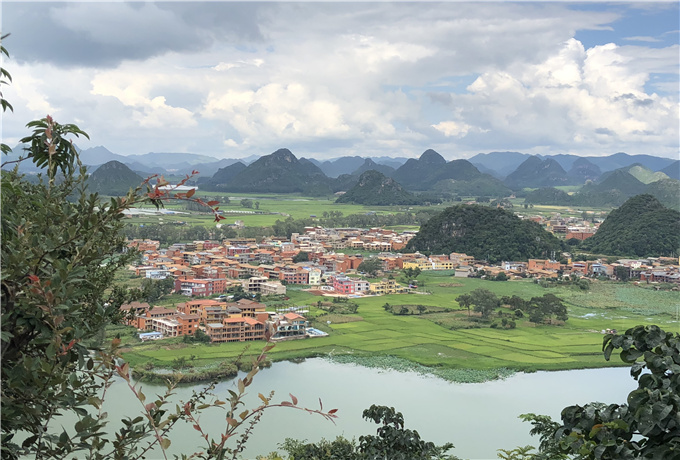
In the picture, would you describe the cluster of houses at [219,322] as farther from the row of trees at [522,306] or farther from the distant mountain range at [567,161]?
the distant mountain range at [567,161]

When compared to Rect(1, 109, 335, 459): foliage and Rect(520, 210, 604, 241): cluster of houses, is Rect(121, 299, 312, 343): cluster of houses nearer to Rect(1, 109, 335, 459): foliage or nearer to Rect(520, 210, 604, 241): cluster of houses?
Rect(1, 109, 335, 459): foliage

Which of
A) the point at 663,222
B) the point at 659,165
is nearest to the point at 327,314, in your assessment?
the point at 663,222

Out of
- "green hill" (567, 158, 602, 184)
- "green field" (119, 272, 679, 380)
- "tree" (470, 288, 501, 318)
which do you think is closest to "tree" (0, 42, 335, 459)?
"green field" (119, 272, 679, 380)

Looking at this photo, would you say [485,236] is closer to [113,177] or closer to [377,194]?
[113,177]

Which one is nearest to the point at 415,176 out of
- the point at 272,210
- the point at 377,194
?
the point at 377,194

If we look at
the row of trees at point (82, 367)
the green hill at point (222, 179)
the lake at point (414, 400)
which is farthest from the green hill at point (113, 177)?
the row of trees at point (82, 367)

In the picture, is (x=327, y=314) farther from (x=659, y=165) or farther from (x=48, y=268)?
(x=659, y=165)
